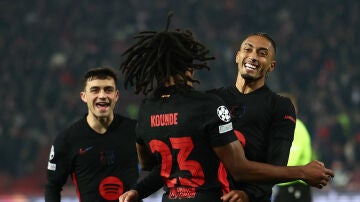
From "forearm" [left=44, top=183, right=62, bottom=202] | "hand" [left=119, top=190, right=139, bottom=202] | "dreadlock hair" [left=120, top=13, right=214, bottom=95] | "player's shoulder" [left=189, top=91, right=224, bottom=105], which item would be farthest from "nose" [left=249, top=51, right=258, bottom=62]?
"forearm" [left=44, top=183, right=62, bottom=202]

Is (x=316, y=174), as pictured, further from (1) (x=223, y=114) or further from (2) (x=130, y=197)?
(2) (x=130, y=197)

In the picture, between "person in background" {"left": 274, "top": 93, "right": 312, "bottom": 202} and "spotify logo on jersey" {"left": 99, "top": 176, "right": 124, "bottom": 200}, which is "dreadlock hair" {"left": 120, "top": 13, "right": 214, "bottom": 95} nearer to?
"spotify logo on jersey" {"left": 99, "top": 176, "right": 124, "bottom": 200}

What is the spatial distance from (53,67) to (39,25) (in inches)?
83.0

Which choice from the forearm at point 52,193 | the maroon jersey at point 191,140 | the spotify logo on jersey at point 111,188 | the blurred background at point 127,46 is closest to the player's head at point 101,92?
the spotify logo on jersey at point 111,188

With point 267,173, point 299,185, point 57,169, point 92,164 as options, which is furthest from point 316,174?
point 299,185

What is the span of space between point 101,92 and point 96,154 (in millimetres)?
497

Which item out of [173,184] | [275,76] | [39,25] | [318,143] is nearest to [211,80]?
[275,76]

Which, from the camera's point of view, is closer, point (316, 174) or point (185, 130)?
point (316, 174)

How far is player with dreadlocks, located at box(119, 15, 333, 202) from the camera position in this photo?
3.85 meters

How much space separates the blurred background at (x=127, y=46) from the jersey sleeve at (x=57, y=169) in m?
6.30

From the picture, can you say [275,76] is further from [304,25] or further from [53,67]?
[53,67]

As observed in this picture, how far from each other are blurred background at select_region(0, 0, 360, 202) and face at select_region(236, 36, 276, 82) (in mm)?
7557

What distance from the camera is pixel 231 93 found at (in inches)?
180

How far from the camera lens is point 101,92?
577 cm
